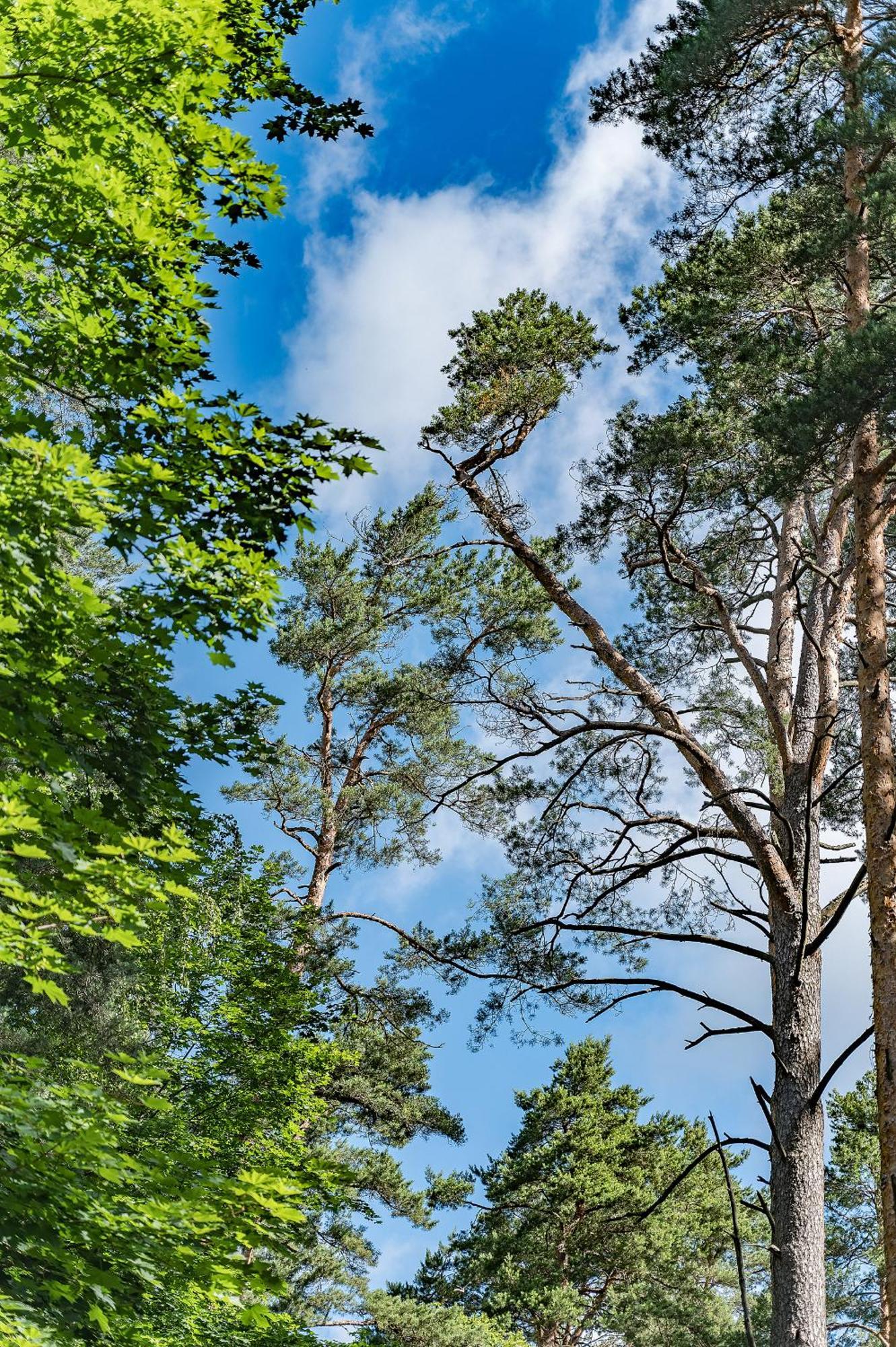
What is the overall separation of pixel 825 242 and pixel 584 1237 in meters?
15.8

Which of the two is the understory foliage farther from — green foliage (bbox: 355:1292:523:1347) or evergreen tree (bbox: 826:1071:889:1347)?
evergreen tree (bbox: 826:1071:889:1347)

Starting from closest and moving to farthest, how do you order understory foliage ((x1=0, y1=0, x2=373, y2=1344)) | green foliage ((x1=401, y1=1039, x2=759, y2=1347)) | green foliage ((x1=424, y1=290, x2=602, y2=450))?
1. understory foliage ((x1=0, y1=0, x2=373, y2=1344))
2. green foliage ((x1=424, y1=290, x2=602, y2=450))
3. green foliage ((x1=401, y1=1039, x2=759, y2=1347))

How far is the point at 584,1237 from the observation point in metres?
17.5

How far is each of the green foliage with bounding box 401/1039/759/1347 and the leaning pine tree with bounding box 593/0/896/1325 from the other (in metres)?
11.2

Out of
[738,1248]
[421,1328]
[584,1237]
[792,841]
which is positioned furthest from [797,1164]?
[584,1237]

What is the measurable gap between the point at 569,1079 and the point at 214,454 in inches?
682

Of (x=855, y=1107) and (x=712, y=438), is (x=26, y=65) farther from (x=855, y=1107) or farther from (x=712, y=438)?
(x=855, y=1107)

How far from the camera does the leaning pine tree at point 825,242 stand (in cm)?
635

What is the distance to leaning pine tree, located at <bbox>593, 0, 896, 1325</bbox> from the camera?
6352 mm

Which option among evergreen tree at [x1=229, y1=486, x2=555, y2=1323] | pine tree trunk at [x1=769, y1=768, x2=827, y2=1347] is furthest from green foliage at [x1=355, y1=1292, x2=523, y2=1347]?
pine tree trunk at [x1=769, y1=768, x2=827, y2=1347]

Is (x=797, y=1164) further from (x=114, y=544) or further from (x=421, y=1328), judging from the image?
(x=421, y=1328)

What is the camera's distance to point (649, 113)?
8.88m

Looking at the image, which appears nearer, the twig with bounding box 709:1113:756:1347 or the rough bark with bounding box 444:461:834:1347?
the twig with bounding box 709:1113:756:1347

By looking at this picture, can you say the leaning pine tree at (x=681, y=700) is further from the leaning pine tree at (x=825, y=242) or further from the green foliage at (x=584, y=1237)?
the green foliage at (x=584, y=1237)
